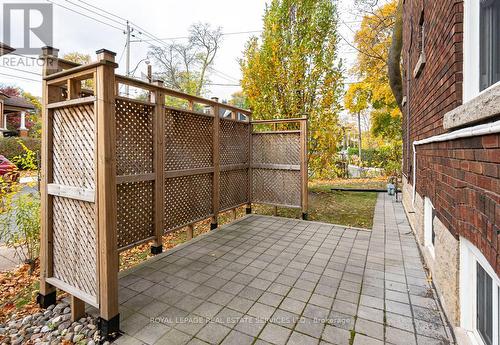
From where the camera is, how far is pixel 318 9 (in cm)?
785

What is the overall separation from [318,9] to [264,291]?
333 inches

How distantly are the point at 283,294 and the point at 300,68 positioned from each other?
22.6ft

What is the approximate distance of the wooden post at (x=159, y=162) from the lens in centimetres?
341

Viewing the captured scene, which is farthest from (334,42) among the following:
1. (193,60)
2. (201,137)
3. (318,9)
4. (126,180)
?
(193,60)

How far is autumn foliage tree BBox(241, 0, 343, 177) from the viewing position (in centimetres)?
777

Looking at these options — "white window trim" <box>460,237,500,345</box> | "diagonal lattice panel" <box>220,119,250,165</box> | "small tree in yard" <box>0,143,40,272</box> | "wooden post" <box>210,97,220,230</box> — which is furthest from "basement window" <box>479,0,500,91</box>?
"small tree in yard" <box>0,143,40,272</box>

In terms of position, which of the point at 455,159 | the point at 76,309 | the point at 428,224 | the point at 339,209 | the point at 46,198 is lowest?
the point at 76,309

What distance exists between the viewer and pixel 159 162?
11.4 ft

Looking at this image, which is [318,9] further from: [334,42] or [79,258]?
[79,258]

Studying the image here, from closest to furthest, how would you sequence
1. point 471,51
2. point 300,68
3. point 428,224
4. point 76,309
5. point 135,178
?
point 471,51
point 76,309
point 135,178
point 428,224
point 300,68

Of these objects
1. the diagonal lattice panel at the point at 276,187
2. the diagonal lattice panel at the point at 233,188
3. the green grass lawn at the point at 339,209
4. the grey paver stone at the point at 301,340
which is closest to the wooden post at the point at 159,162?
the diagonal lattice panel at the point at 233,188

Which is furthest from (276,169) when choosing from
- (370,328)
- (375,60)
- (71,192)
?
(375,60)

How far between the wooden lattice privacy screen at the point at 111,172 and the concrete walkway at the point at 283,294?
1.50 feet

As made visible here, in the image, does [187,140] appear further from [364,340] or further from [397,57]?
[397,57]
